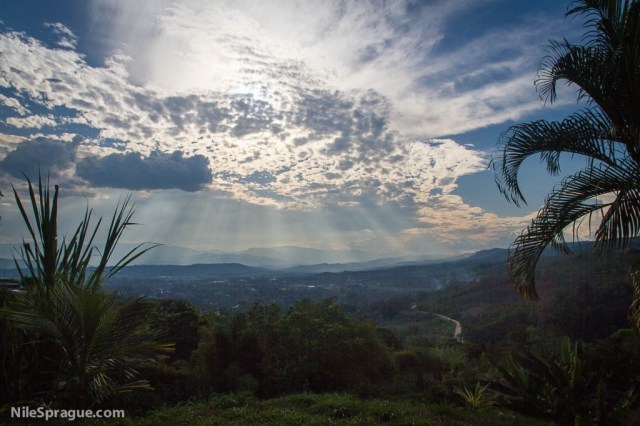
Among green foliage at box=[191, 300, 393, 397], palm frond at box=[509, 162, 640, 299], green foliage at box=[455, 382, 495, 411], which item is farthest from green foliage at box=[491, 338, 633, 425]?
green foliage at box=[191, 300, 393, 397]

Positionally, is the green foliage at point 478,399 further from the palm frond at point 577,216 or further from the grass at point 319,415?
the palm frond at point 577,216

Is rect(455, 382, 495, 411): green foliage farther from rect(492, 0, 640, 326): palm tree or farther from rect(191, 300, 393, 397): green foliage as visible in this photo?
rect(492, 0, 640, 326): palm tree

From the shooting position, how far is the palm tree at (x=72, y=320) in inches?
115

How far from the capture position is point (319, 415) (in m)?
7.23

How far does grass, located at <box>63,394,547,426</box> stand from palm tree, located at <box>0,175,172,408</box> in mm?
2423

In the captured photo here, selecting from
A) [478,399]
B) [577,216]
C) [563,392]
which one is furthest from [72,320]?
[478,399]

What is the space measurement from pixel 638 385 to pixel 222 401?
8430 millimetres

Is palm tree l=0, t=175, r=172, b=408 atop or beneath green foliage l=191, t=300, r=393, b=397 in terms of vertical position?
atop

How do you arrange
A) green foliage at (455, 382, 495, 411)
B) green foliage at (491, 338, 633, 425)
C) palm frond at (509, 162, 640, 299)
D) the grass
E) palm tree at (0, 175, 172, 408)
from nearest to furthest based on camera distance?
palm tree at (0, 175, 172, 408) < palm frond at (509, 162, 640, 299) < green foliage at (491, 338, 633, 425) < the grass < green foliage at (455, 382, 495, 411)

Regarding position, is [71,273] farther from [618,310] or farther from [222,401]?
[618,310]

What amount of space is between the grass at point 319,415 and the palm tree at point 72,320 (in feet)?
7.95

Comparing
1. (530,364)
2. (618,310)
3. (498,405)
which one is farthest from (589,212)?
(618,310)

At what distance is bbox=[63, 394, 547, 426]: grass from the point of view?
6527 mm

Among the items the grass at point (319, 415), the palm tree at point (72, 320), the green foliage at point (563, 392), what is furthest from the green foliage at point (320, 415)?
the palm tree at point (72, 320)
